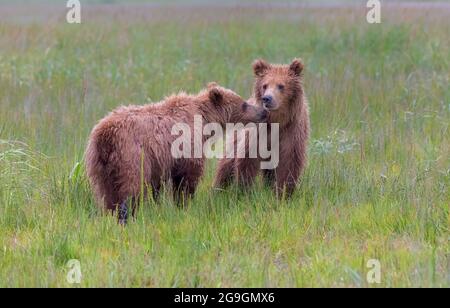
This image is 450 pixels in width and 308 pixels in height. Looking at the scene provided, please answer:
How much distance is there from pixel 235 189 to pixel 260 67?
1.28 meters

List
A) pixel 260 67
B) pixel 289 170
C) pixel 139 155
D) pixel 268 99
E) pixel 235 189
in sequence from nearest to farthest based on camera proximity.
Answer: pixel 139 155 < pixel 235 189 < pixel 268 99 < pixel 289 170 < pixel 260 67

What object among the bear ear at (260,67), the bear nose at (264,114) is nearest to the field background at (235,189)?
the bear nose at (264,114)

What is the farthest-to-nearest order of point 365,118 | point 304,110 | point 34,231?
1. point 365,118
2. point 304,110
3. point 34,231

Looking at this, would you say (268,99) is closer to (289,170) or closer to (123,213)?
(289,170)

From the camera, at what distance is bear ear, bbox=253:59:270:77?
783cm

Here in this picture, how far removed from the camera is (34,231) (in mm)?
6262

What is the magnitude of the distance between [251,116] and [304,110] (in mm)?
534

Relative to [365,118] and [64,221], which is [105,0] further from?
[64,221]

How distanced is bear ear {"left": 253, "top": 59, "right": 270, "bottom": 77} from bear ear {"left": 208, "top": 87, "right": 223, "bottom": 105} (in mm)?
506

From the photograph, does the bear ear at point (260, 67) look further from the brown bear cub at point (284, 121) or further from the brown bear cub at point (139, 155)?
the brown bear cub at point (139, 155)


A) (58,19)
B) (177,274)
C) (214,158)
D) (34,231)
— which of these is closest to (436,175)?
(214,158)

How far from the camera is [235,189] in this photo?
24.1 ft

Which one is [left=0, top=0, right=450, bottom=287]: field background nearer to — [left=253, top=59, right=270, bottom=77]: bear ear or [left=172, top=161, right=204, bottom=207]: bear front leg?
[left=172, top=161, right=204, bottom=207]: bear front leg

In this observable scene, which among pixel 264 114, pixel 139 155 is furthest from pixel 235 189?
pixel 139 155
